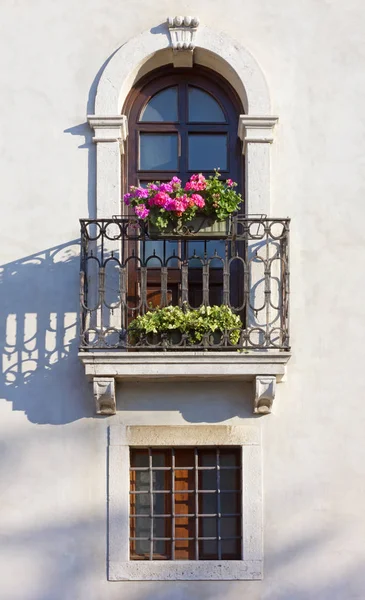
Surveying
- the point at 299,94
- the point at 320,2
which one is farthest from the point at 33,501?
the point at 320,2

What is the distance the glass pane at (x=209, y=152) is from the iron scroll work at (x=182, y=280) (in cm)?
67

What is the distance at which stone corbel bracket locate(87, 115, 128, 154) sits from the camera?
1088 cm

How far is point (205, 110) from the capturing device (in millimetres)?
11352

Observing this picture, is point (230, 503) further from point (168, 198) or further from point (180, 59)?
point (180, 59)

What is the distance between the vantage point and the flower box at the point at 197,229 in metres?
10.4

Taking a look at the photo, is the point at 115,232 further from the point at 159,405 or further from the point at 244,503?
the point at 244,503

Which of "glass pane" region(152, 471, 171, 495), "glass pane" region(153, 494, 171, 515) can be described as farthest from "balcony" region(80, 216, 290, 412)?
"glass pane" region(153, 494, 171, 515)

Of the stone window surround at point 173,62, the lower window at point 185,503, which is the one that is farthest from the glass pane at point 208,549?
the stone window surround at point 173,62

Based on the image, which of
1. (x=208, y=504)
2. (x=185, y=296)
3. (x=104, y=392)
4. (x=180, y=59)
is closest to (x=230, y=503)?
(x=208, y=504)

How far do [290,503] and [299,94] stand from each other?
12.0 ft

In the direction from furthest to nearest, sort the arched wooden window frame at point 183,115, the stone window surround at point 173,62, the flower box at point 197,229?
the arched wooden window frame at point 183,115 → the stone window surround at point 173,62 → the flower box at point 197,229

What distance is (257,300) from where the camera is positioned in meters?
10.7

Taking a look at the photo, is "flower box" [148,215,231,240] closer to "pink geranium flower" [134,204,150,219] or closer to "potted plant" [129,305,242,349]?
"pink geranium flower" [134,204,150,219]

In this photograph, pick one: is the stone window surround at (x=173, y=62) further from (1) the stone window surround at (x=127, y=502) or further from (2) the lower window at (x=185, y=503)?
(2) the lower window at (x=185, y=503)
